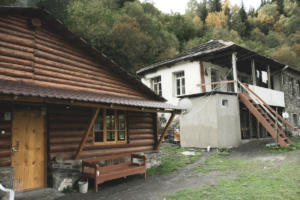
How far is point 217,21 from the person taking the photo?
171ft

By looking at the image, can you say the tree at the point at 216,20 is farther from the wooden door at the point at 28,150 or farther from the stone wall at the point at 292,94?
the wooden door at the point at 28,150

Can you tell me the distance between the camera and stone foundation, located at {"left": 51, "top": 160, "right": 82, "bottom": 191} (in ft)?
22.8

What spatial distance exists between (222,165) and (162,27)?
33.9 metres

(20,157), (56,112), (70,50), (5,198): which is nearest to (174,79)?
(70,50)

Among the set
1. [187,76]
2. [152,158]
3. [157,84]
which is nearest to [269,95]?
[187,76]

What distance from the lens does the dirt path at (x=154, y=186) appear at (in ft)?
21.3

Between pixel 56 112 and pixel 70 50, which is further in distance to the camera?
pixel 70 50

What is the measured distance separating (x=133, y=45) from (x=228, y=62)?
13959 mm

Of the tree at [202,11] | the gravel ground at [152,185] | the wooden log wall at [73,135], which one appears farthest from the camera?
the tree at [202,11]

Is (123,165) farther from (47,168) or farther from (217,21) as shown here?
(217,21)

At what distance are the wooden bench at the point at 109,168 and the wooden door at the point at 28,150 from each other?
4.13 ft

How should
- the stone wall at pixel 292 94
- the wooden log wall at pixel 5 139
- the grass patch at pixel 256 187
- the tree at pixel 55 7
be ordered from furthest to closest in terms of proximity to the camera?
the tree at pixel 55 7 < the stone wall at pixel 292 94 < the wooden log wall at pixel 5 139 < the grass patch at pixel 256 187

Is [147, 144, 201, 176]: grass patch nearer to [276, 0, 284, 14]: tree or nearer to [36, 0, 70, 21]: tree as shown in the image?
[36, 0, 70, 21]: tree

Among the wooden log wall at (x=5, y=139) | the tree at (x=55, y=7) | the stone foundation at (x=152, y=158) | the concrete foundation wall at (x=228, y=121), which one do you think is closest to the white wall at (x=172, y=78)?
the concrete foundation wall at (x=228, y=121)
